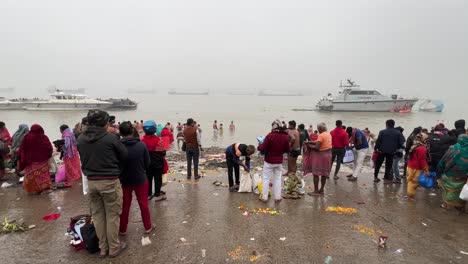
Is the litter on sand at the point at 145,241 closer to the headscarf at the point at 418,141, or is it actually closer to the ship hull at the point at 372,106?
the headscarf at the point at 418,141

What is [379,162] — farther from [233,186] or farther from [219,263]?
[219,263]

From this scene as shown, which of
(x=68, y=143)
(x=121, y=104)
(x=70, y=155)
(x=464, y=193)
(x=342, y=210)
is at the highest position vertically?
(x=68, y=143)

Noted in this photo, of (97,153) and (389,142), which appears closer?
(97,153)

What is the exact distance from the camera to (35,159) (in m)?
5.71

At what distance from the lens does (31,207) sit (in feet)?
17.0

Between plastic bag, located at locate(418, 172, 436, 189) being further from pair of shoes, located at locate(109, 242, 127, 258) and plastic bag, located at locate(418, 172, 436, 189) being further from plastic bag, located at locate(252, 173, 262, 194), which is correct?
pair of shoes, located at locate(109, 242, 127, 258)

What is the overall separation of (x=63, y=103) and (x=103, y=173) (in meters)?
47.6

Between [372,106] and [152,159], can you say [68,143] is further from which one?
[372,106]

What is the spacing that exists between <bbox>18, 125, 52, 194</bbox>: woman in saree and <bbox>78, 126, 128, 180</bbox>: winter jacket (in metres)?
3.14

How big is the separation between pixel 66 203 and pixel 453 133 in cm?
876

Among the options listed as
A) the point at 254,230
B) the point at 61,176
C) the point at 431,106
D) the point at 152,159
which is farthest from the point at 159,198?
the point at 431,106

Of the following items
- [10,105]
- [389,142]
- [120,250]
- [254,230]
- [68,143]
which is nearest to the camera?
[120,250]

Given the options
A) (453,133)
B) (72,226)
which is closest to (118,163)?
(72,226)

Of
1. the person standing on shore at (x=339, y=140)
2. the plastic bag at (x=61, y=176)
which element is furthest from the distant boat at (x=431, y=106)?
the plastic bag at (x=61, y=176)
